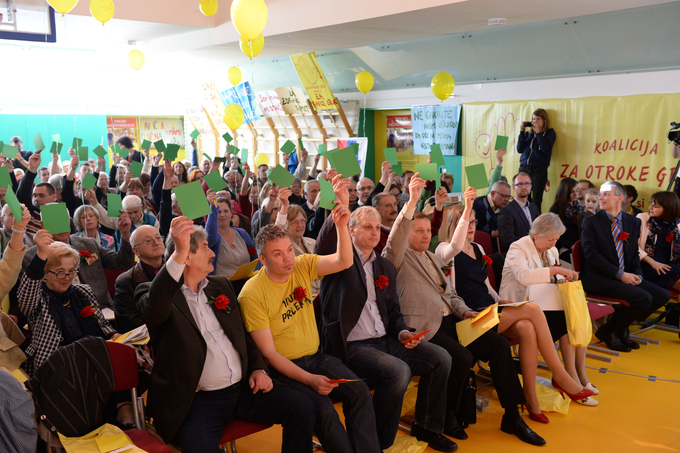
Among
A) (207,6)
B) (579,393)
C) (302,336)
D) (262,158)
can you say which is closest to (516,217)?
(579,393)

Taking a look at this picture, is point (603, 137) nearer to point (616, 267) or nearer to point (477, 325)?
point (616, 267)

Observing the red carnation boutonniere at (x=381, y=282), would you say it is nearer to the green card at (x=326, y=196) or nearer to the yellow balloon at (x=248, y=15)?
the green card at (x=326, y=196)

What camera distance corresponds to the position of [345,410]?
2658 millimetres

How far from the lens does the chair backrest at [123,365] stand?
93.7 inches

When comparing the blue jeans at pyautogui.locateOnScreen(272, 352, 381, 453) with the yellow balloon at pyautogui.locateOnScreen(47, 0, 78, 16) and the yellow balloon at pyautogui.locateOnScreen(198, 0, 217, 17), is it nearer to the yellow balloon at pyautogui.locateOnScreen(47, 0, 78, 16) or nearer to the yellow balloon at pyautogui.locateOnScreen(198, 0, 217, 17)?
the yellow balloon at pyautogui.locateOnScreen(47, 0, 78, 16)

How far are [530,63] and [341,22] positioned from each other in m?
2.73

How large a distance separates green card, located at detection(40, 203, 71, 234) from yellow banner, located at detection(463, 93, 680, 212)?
620 centimetres

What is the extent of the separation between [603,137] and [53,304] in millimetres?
6541

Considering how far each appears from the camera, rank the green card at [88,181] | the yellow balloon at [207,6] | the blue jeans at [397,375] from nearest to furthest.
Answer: the blue jeans at [397,375] → the green card at [88,181] → the yellow balloon at [207,6]

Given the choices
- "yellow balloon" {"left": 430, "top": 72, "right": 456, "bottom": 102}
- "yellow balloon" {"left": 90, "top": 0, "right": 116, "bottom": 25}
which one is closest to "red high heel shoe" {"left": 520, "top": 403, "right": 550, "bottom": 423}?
"yellow balloon" {"left": 430, "top": 72, "right": 456, "bottom": 102}

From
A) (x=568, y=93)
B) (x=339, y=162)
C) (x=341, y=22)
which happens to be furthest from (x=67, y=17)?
(x=568, y=93)

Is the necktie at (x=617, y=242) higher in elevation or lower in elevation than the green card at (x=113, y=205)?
lower

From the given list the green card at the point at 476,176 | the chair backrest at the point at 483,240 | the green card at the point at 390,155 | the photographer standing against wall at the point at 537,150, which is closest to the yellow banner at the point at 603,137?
the photographer standing against wall at the point at 537,150

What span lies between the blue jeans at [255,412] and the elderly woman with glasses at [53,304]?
28.7 inches
